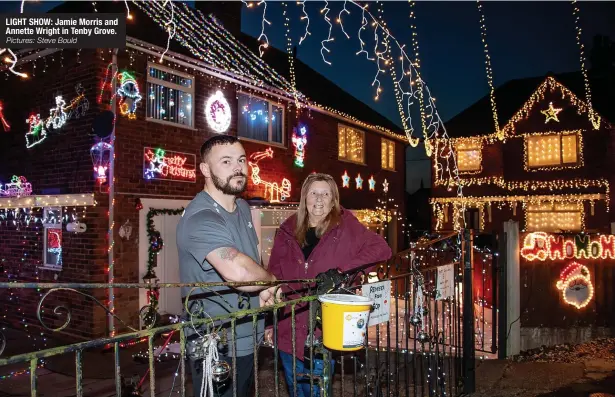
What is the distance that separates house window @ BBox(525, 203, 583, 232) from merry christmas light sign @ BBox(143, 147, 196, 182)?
Answer: 1692 centimetres

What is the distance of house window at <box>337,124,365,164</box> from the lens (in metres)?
16.5

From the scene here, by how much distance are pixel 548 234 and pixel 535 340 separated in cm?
155

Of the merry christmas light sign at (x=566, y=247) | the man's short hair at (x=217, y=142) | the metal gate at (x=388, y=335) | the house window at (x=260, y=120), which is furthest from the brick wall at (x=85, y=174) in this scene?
the merry christmas light sign at (x=566, y=247)

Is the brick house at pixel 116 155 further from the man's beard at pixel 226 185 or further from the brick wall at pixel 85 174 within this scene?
the man's beard at pixel 226 185

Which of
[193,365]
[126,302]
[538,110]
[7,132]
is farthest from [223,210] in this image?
[538,110]

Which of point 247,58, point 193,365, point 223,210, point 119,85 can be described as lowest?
point 193,365

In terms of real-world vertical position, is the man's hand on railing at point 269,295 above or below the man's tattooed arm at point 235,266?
below

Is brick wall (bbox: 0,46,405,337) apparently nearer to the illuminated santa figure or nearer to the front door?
the front door

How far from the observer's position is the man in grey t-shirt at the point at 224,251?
2.55 metres

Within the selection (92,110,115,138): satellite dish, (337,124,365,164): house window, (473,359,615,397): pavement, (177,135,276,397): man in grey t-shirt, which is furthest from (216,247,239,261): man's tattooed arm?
(337,124,365,164): house window

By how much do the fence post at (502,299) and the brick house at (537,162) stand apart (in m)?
12.9

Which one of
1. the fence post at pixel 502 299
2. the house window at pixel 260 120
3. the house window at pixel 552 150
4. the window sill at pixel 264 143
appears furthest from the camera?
the house window at pixel 552 150

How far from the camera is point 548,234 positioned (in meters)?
6.48

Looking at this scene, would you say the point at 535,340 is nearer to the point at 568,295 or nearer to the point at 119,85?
the point at 568,295
